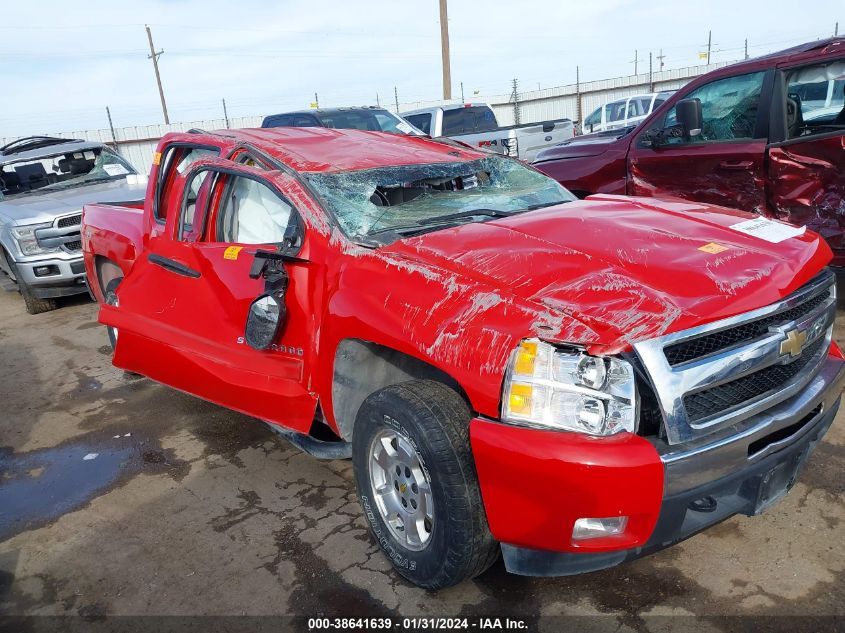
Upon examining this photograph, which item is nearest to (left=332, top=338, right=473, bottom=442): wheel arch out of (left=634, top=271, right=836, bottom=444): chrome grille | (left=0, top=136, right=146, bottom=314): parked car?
(left=634, top=271, right=836, bottom=444): chrome grille

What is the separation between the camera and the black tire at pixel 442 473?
2.36 m

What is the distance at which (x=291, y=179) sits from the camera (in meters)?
3.32

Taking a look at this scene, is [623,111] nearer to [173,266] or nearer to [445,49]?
[445,49]

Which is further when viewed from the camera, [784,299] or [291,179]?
[291,179]

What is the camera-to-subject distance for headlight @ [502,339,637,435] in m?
2.19

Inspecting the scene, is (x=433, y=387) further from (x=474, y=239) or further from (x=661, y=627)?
(x=661, y=627)

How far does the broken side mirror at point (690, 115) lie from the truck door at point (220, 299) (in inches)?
137

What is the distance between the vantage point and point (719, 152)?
5.52m

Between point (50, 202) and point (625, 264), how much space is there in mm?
7545

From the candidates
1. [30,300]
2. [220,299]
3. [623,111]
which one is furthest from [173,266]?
[623,111]

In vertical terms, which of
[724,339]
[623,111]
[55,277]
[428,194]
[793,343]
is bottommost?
[55,277]

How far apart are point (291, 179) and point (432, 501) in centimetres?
165

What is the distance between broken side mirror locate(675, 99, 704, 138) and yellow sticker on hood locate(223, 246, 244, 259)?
12.3ft

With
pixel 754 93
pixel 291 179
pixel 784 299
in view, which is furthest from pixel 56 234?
pixel 784 299
